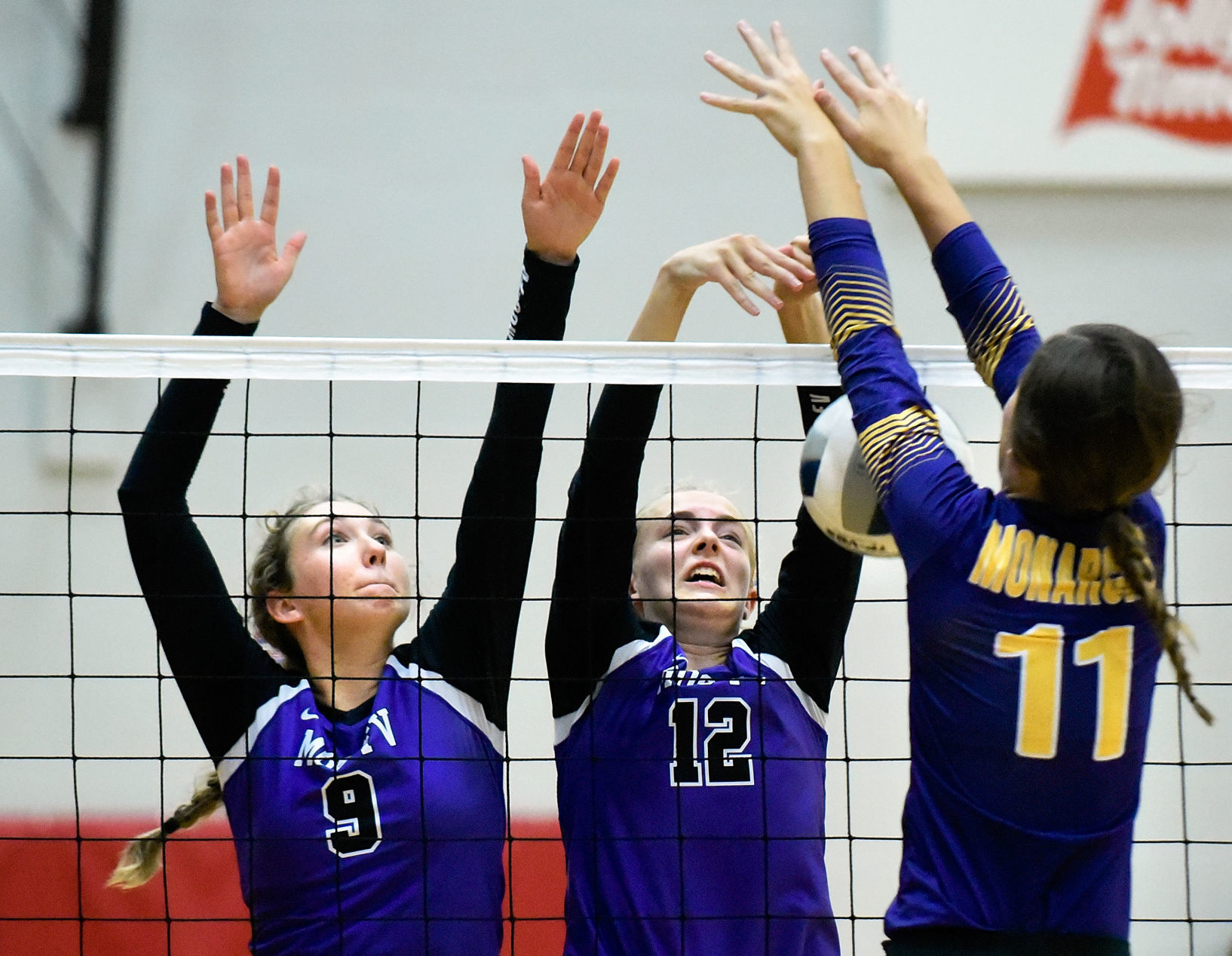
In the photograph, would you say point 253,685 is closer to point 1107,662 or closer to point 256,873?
point 256,873

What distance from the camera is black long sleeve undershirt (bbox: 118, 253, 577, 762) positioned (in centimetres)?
209

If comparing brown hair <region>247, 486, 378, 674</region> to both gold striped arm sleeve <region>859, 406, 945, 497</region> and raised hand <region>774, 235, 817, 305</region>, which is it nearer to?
raised hand <region>774, 235, 817, 305</region>

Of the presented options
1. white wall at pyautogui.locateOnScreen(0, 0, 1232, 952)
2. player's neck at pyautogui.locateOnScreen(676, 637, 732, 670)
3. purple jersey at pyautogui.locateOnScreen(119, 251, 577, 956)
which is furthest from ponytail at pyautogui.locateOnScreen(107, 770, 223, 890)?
white wall at pyautogui.locateOnScreen(0, 0, 1232, 952)

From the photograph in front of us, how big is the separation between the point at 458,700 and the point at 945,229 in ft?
3.50

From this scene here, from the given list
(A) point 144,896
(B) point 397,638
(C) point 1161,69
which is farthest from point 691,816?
(C) point 1161,69

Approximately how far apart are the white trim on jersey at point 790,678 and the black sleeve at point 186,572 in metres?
0.80

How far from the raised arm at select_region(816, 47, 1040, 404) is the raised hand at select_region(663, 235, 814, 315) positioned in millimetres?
307

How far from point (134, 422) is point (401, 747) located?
226cm

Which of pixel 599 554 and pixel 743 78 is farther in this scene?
pixel 599 554

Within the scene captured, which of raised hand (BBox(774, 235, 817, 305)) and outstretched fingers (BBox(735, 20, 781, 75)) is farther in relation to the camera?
raised hand (BBox(774, 235, 817, 305))

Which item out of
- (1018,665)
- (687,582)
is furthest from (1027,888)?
(687,582)

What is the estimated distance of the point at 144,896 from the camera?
3.76 meters

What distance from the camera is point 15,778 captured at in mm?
3877

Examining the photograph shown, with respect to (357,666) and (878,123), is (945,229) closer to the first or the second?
(878,123)
